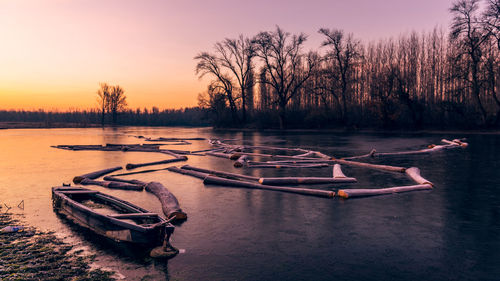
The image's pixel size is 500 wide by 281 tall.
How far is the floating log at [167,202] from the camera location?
740 centimetres

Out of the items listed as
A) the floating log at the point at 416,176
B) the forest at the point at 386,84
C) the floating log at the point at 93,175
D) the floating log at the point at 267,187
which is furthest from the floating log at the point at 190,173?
the forest at the point at 386,84

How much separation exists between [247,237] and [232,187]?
16.1 ft

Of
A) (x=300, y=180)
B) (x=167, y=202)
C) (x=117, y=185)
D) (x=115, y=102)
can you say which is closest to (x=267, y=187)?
(x=300, y=180)

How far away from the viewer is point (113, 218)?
5.93 metres

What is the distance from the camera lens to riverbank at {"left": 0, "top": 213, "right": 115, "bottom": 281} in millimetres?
4738

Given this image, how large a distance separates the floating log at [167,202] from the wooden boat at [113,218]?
2.20ft

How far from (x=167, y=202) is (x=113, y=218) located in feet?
8.20

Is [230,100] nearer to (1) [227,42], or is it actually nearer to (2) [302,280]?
(1) [227,42]

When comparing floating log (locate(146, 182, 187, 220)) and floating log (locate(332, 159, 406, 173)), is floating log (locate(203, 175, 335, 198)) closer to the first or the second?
floating log (locate(146, 182, 187, 220))

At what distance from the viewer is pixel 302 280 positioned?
462cm

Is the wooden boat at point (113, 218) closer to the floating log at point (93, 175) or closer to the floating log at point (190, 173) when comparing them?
the floating log at point (93, 175)

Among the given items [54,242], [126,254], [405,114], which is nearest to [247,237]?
[126,254]

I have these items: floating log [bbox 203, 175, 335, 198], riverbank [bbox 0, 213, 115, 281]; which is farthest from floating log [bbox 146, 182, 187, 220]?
floating log [bbox 203, 175, 335, 198]

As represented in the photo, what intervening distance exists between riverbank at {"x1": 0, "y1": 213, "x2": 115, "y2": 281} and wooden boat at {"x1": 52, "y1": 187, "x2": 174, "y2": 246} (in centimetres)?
64
